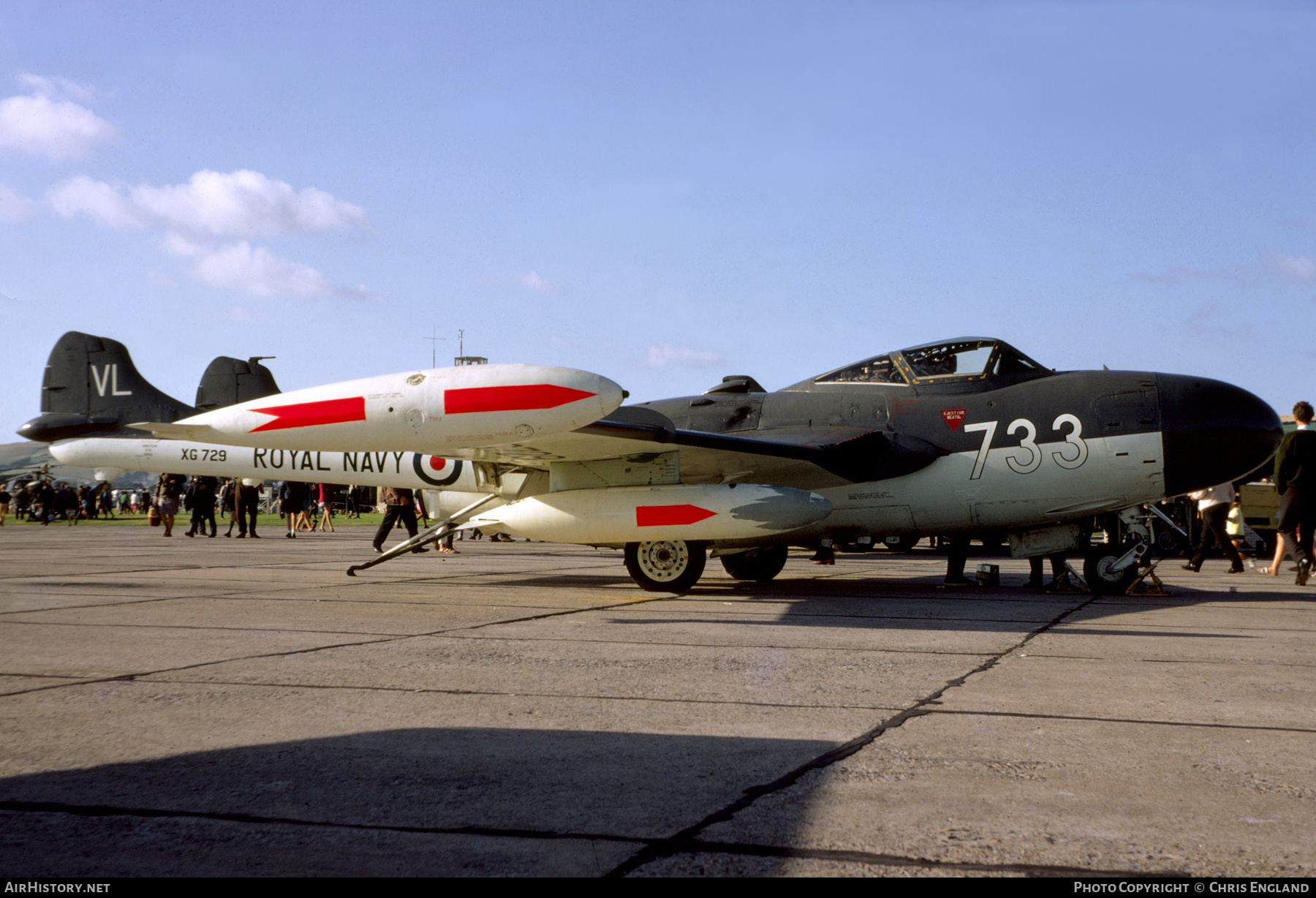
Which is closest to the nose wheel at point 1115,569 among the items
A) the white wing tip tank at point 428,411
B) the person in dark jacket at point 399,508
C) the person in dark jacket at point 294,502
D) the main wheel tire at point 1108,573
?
the main wheel tire at point 1108,573

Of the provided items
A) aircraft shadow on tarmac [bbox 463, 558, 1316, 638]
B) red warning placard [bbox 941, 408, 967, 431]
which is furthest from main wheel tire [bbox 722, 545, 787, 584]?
red warning placard [bbox 941, 408, 967, 431]

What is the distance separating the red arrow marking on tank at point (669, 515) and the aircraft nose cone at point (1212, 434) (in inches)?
183

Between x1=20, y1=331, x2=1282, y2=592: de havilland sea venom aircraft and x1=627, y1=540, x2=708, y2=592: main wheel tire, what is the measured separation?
0.06 ft

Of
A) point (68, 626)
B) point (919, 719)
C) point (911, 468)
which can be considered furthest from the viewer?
point (911, 468)

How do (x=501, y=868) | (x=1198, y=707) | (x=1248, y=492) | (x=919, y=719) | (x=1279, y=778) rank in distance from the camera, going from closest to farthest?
(x=501, y=868), (x=1279, y=778), (x=919, y=719), (x=1198, y=707), (x=1248, y=492)

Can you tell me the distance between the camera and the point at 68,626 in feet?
24.9

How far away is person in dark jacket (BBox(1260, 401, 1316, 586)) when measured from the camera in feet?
39.7

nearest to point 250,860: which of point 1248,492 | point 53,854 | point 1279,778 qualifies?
point 53,854

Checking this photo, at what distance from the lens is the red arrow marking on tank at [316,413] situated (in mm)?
8047

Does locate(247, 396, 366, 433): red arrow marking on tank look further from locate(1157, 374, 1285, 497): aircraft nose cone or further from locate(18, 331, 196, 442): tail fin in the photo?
locate(1157, 374, 1285, 497): aircraft nose cone

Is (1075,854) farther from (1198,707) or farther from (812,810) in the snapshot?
(1198,707)

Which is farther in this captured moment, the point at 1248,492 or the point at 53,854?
the point at 1248,492

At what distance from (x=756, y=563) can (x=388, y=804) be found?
9.54m

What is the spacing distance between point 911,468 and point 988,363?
4.85 feet
